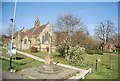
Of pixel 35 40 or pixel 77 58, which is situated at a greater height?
pixel 35 40

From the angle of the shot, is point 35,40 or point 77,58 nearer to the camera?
point 77,58

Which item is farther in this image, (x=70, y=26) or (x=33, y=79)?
(x=70, y=26)

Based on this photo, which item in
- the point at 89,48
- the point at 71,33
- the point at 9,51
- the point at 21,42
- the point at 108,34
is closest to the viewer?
the point at 9,51

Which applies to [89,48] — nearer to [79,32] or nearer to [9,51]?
[79,32]

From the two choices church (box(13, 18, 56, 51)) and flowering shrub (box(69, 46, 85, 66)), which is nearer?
flowering shrub (box(69, 46, 85, 66))

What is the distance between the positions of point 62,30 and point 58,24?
2.03 meters

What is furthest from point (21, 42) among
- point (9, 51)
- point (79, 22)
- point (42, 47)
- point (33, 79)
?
point (33, 79)

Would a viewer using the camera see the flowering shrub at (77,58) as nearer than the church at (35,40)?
Yes

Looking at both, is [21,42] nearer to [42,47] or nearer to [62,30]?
[42,47]

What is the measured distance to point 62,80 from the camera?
7.85 meters

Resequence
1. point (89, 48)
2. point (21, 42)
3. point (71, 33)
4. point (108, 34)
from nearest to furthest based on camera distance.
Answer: point (71, 33) → point (21, 42) → point (89, 48) → point (108, 34)

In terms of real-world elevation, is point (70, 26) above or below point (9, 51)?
above

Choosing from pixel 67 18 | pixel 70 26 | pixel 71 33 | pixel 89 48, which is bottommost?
pixel 89 48

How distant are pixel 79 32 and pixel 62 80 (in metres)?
16.2
